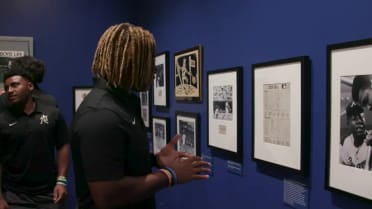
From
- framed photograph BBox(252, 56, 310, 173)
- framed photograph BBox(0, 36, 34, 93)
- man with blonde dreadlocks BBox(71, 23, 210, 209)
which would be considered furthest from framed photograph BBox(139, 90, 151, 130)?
man with blonde dreadlocks BBox(71, 23, 210, 209)

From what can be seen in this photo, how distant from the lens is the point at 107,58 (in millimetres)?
1319

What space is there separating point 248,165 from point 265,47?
2.11ft

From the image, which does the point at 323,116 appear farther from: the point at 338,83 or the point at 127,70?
the point at 127,70

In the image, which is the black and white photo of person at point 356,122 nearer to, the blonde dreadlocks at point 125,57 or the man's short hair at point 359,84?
the man's short hair at point 359,84

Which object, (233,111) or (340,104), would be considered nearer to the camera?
(340,104)

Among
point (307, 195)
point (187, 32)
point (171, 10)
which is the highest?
point (171, 10)

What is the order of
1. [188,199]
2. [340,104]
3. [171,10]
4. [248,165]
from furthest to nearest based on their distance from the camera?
1. [171,10]
2. [188,199]
3. [248,165]
4. [340,104]

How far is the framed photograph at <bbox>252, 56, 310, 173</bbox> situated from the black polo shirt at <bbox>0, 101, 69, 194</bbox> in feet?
4.55

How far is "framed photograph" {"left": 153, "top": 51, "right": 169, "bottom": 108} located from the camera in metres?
3.18

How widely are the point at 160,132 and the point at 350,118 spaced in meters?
2.06

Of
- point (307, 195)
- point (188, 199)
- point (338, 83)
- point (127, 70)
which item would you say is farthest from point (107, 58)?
point (188, 199)

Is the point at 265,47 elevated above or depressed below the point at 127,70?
above

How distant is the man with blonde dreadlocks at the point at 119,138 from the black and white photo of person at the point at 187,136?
130 centimetres

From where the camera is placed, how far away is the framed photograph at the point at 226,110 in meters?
2.18
